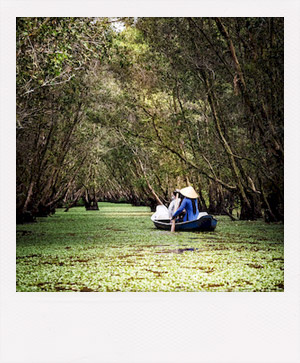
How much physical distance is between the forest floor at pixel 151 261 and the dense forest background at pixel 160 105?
1.83 metres

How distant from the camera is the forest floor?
674 centimetres

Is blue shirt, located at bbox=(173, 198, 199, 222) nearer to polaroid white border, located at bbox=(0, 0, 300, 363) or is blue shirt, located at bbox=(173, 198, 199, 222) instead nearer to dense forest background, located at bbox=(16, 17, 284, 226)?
dense forest background, located at bbox=(16, 17, 284, 226)

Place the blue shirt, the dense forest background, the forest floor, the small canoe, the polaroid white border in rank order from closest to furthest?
the polaroid white border → the forest floor → the dense forest background → the small canoe → the blue shirt

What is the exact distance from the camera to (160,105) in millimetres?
14492

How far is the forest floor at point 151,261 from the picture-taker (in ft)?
22.1

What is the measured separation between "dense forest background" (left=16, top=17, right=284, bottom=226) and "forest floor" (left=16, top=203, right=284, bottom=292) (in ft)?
6.02

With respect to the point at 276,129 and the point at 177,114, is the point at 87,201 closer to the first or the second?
the point at 177,114

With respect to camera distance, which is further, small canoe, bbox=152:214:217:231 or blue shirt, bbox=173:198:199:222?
blue shirt, bbox=173:198:199:222

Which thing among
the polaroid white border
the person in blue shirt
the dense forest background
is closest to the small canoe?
the person in blue shirt

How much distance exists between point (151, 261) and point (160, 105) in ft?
23.1
